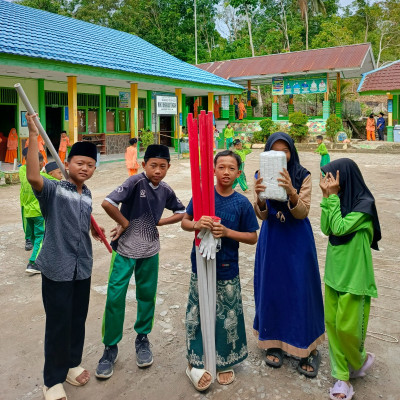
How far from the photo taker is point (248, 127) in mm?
22484

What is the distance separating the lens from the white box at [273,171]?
2.49m

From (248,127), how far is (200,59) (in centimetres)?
1209

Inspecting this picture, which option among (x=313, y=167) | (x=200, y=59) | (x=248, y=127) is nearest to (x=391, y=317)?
(x=313, y=167)

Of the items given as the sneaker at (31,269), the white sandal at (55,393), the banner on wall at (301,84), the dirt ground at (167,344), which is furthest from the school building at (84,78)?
the white sandal at (55,393)

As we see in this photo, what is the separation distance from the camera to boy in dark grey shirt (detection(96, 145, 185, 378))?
2857mm

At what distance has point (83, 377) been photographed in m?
2.73

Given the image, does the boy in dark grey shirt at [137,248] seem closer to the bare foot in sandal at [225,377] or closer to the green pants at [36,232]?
the bare foot in sandal at [225,377]

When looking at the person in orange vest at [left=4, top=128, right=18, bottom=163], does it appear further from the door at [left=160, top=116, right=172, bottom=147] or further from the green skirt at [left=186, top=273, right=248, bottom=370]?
the green skirt at [left=186, top=273, right=248, bottom=370]

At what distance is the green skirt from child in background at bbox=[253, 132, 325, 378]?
0.95ft

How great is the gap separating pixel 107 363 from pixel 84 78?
42.6 feet

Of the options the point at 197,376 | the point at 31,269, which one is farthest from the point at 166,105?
the point at 197,376

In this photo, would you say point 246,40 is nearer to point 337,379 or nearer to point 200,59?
point 200,59

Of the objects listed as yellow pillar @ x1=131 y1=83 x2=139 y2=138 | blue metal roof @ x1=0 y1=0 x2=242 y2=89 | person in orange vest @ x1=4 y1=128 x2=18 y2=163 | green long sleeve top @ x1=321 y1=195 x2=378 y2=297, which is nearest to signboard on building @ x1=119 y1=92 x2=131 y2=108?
blue metal roof @ x1=0 y1=0 x2=242 y2=89

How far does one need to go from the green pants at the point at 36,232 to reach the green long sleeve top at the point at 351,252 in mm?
3426
